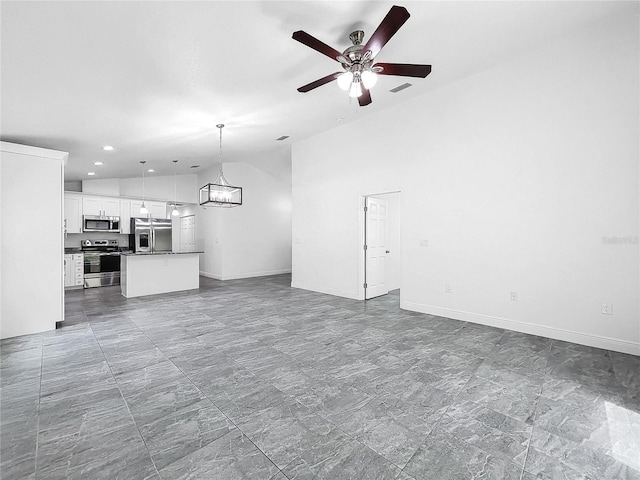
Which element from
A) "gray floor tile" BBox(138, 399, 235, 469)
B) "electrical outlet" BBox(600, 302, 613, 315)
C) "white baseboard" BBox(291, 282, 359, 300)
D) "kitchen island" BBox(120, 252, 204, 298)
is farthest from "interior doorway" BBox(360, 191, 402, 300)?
"kitchen island" BBox(120, 252, 204, 298)

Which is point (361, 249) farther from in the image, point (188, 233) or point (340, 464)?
point (188, 233)

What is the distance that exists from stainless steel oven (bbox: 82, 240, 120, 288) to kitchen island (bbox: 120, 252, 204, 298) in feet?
5.16

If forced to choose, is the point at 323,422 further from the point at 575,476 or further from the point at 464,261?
the point at 464,261

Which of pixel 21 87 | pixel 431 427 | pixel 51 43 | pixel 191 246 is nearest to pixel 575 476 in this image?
pixel 431 427

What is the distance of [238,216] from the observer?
362 inches

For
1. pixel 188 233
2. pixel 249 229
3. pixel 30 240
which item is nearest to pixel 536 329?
pixel 30 240

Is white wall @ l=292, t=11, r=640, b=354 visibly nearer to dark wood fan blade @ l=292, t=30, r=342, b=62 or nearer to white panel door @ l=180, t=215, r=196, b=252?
dark wood fan blade @ l=292, t=30, r=342, b=62

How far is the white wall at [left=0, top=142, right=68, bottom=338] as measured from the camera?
3826mm

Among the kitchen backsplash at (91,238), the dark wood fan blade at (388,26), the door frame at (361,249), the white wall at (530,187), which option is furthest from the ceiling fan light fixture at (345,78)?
the kitchen backsplash at (91,238)

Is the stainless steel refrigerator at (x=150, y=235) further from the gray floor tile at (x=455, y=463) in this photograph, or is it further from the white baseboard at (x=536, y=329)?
the gray floor tile at (x=455, y=463)

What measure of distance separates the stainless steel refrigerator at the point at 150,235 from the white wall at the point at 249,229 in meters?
1.05

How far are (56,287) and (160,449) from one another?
378 cm

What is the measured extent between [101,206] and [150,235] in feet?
4.66

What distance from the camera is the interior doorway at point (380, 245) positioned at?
6027mm
